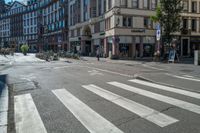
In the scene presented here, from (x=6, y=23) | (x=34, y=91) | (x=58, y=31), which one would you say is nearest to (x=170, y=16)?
(x=34, y=91)

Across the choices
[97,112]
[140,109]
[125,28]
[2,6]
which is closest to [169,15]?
[125,28]

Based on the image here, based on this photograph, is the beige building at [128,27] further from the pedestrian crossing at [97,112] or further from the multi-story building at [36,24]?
the pedestrian crossing at [97,112]

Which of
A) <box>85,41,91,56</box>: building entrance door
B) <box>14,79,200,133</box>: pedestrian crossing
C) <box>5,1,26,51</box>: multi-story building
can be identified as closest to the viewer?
<box>14,79,200,133</box>: pedestrian crossing

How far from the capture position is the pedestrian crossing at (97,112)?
5418 mm

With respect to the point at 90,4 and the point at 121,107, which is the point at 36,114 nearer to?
the point at 121,107

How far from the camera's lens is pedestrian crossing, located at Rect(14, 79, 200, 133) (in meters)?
5.42

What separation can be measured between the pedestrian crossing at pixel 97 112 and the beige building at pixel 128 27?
29.3 meters

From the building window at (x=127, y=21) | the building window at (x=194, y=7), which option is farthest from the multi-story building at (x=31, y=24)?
the building window at (x=194, y=7)

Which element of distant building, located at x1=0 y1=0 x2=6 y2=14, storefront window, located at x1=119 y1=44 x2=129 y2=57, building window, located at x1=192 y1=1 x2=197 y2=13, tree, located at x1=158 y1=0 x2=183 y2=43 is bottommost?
storefront window, located at x1=119 y1=44 x2=129 y2=57

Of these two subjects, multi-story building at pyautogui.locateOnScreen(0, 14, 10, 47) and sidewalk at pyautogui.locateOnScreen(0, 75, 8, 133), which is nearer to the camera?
sidewalk at pyautogui.locateOnScreen(0, 75, 8, 133)

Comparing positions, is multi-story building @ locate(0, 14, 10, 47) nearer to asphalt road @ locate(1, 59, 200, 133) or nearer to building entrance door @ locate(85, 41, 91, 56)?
building entrance door @ locate(85, 41, 91, 56)

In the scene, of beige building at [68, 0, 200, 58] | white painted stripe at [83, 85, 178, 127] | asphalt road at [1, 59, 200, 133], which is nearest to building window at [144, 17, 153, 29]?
beige building at [68, 0, 200, 58]

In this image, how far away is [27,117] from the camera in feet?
20.4

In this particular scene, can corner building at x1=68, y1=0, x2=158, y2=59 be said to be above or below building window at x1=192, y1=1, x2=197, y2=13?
below
